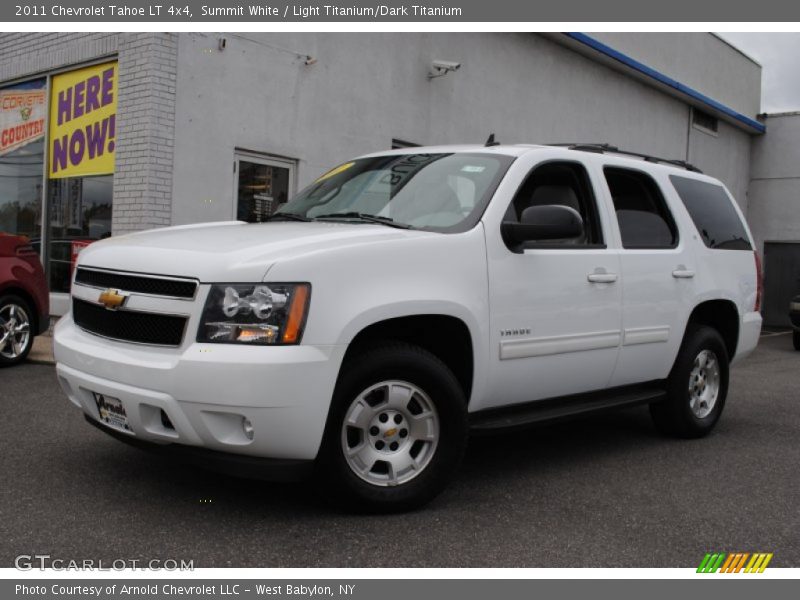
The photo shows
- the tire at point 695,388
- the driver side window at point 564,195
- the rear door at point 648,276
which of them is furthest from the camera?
the tire at point 695,388

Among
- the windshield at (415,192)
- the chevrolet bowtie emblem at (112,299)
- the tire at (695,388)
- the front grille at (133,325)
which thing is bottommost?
the tire at (695,388)

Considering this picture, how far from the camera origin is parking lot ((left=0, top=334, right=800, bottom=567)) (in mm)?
3490

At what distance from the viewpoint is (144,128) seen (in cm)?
965

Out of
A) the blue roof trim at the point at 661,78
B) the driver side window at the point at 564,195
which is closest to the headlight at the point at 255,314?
the driver side window at the point at 564,195

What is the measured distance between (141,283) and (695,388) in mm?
4016

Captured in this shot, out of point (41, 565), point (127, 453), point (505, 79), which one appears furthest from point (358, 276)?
point (505, 79)

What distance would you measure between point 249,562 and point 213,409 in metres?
0.63

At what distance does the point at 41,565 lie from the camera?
10.7 ft

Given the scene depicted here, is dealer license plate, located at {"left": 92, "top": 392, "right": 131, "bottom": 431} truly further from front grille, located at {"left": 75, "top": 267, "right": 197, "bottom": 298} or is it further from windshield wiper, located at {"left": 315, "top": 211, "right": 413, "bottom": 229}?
windshield wiper, located at {"left": 315, "top": 211, "right": 413, "bottom": 229}

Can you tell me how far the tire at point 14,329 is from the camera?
7.80 metres

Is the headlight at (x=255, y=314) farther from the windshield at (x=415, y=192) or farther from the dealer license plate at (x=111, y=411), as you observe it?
the windshield at (x=415, y=192)

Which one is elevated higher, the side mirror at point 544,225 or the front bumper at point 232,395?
the side mirror at point 544,225

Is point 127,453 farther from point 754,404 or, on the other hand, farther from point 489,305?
point 754,404

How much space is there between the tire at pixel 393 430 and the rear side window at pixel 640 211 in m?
1.88
